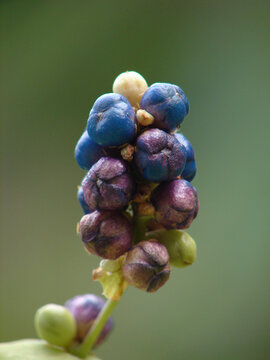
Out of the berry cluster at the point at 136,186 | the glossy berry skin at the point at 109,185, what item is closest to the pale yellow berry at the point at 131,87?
the berry cluster at the point at 136,186

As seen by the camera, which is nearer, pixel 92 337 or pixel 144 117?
pixel 144 117

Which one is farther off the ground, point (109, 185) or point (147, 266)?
point (109, 185)

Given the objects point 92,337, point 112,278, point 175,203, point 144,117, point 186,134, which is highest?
point 186,134

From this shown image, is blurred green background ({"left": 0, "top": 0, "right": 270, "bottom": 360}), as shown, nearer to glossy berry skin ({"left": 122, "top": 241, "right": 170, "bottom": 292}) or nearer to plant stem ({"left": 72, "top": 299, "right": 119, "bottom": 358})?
plant stem ({"left": 72, "top": 299, "right": 119, "bottom": 358})

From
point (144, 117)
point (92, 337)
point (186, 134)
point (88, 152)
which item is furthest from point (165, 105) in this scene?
point (186, 134)

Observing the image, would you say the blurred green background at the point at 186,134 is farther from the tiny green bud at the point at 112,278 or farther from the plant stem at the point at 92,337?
the tiny green bud at the point at 112,278

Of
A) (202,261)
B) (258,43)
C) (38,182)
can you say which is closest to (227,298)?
(202,261)

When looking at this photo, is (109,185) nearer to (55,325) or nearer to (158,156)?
(158,156)

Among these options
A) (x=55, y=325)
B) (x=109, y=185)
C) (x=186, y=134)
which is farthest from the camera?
(x=186, y=134)
